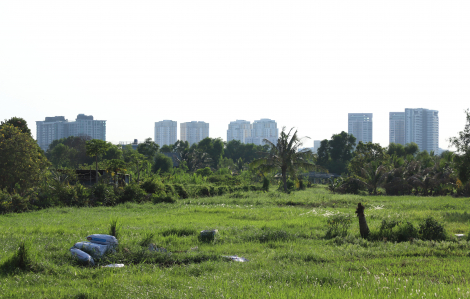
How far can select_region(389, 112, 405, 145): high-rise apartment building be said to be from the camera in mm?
127625

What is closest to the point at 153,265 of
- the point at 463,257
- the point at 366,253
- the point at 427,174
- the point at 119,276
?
the point at 119,276

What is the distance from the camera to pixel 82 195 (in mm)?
18328

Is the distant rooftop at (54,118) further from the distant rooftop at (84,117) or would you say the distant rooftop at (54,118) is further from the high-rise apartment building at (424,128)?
the high-rise apartment building at (424,128)

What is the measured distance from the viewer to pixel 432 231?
30.3 ft

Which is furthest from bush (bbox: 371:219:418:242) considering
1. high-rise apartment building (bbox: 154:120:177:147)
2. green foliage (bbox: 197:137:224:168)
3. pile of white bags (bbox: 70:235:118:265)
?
→ high-rise apartment building (bbox: 154:120:177:147)

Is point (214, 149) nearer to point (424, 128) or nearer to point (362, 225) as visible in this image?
point (362, 225)

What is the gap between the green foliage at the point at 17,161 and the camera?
1684cm

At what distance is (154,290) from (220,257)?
2.62 metres

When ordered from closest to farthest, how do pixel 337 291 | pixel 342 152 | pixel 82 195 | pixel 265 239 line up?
pixel 337 291
pixel 265 239
pixel 82 195
pixel 342 152

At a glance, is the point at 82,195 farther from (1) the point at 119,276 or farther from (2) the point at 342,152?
(2) the point at 342,152

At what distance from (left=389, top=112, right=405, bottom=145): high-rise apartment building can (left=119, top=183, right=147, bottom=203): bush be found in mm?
124569

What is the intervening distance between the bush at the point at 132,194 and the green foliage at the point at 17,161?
4.55 meters

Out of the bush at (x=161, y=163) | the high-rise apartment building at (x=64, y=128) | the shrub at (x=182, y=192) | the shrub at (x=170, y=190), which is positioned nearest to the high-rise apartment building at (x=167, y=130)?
the high-rise apartment building at (x=64, y=128)

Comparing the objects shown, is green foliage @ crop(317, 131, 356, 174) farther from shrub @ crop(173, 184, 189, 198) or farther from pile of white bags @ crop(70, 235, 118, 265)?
pile of white bags @ crop(70, 235, 118, 265)
